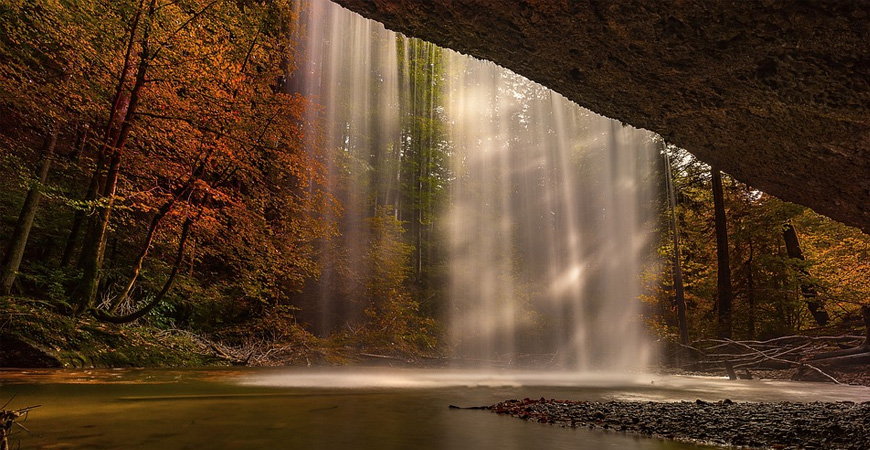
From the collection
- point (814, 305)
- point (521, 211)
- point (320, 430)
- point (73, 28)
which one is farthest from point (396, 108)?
point (320, 430)

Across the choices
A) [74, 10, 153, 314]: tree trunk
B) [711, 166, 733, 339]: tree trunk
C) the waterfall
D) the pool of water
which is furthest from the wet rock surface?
the waterfall

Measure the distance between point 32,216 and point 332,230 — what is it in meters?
6.21

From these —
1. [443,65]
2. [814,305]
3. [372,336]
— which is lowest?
[372,336]

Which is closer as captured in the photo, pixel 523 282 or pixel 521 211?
pixel 523 282

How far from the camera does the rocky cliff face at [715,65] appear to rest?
10.3 feet

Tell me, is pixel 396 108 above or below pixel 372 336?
above

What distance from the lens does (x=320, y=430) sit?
144 inches

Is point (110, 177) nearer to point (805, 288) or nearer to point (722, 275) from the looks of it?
point (722, 275)

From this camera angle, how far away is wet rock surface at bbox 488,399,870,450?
145 inches

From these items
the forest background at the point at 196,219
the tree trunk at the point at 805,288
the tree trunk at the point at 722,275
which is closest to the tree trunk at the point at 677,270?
the forest background at the point at 196,219

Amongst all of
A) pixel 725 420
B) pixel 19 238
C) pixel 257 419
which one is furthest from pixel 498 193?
pixel 257 419

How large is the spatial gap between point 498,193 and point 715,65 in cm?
2394

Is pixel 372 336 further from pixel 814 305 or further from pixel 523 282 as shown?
pixel 814 305

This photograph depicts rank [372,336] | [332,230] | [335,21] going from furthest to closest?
[335,21]
[372,336]
[332,230]
